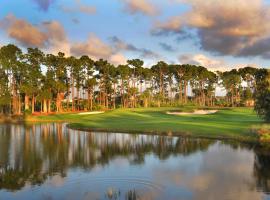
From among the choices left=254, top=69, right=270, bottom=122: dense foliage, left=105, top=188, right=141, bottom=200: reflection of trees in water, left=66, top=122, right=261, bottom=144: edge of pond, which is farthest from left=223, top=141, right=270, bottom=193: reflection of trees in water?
left=254, top=69, right=270, bottom=122: dense foliage

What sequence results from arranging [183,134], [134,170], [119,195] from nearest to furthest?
[119,195]
[134,170]
[183,134]

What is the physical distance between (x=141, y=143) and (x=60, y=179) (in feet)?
60.9

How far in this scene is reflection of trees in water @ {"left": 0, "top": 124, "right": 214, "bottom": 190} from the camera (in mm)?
25184

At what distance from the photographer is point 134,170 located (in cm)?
2572

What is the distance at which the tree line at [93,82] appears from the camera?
111688 mm

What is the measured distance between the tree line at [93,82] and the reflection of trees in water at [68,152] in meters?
62.4

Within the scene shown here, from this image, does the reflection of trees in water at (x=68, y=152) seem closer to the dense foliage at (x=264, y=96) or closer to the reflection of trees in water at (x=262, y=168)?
the reflection of trees in water at (x=262, y=168)

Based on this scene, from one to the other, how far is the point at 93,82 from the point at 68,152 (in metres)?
90.8

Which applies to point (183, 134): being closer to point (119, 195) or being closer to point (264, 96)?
point (264, 96)

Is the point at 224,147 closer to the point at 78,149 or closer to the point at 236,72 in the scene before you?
the point at 78,149

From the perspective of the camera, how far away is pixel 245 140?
135 feet

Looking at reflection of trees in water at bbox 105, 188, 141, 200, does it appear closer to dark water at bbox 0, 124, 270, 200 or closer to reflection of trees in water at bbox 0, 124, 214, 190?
dark water at bbox 0, 124, 270, 200

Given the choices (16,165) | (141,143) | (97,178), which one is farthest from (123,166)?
(141,143)

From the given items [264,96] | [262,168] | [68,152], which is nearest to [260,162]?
[262,168]
